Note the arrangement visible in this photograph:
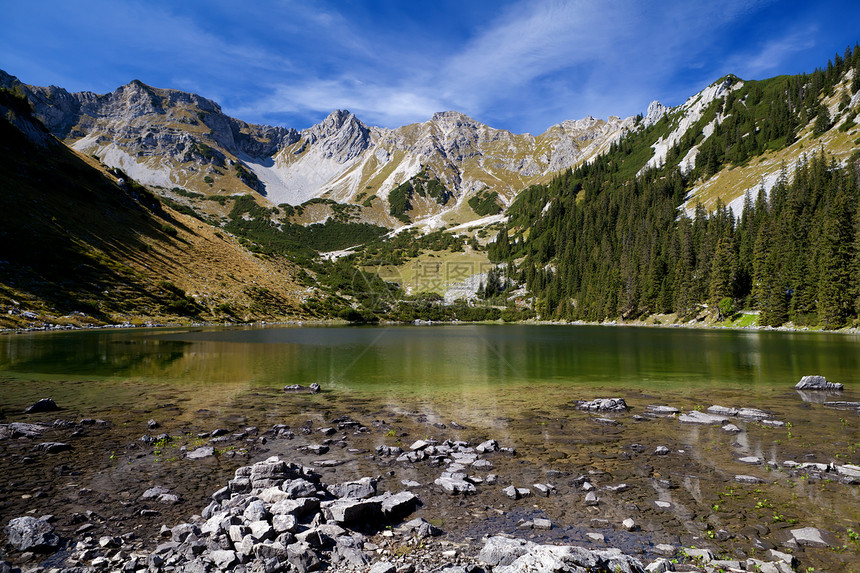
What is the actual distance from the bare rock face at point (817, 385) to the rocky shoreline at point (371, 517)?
1784 centimetres

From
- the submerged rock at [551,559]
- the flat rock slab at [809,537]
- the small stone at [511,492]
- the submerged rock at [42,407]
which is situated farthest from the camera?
the submerged rock at [42,407]

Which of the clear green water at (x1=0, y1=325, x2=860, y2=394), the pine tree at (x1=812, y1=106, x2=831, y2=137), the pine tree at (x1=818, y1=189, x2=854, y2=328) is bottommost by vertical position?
the clear green water at (x1=0, y1=325, x2=860, y2=394)

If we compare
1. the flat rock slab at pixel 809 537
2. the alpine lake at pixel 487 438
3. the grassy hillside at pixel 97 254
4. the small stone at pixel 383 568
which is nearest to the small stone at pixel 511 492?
the alpine lake at pixel 487 438

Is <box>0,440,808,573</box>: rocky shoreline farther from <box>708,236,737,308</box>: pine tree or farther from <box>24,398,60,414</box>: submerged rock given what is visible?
<box>708,236,737,308</box>: pine tree

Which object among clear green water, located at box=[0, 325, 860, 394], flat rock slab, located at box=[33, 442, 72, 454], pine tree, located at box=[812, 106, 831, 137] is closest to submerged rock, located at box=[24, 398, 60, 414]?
flat rock slab, located at box=[33, 442, 72, 454]

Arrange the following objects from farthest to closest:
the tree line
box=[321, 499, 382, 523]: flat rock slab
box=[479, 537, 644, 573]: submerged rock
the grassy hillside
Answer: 1. the tree line
2. the grassy hillside
3. box=[321, 499, 382, 523]: flat rock slab
4. box=[479, 537, 644, 573]: submerged rock

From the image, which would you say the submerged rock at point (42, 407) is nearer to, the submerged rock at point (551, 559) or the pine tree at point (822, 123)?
the submerged rock at point (551, 559)

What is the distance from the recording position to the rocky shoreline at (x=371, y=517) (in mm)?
7664

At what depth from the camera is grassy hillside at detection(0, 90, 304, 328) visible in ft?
216

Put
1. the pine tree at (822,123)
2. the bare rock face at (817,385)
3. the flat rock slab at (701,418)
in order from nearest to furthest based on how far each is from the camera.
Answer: the flat rock slab at (701,418) → the bare rock face at (817,385) → the pine tree at (822,123)

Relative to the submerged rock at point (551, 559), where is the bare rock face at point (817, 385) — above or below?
below

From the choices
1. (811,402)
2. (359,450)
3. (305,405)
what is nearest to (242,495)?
(359,450)

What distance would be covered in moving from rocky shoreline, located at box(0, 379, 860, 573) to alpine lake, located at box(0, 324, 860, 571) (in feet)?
0.32

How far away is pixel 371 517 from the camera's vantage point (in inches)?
378
